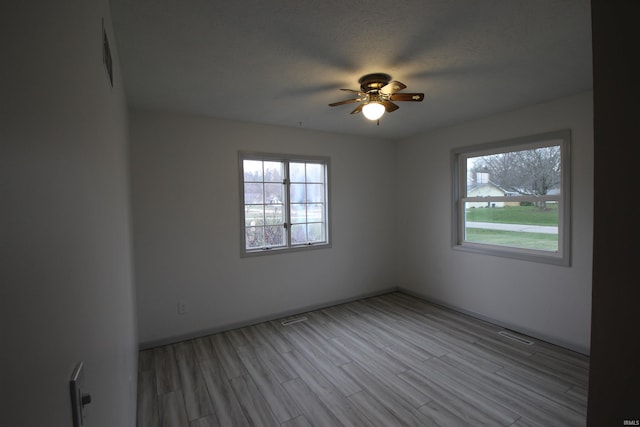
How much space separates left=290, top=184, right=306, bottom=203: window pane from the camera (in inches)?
158

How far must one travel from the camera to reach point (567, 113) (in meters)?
2.97

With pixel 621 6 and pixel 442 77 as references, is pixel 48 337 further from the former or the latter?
pixel 442 77

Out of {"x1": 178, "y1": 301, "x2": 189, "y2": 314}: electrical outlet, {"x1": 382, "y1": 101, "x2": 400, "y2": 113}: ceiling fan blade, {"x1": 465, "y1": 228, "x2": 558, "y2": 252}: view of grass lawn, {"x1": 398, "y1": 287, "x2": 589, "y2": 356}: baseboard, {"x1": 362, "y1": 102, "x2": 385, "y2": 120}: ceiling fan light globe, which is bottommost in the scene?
{"x1": 398, "y1": 287, "x2": 589, "y2": 356}: baseboard

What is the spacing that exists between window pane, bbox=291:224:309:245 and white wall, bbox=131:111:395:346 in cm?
19

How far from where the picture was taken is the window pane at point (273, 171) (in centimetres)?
384

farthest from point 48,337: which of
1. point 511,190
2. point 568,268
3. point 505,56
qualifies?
point 511,190

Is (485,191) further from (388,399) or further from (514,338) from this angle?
(388,399)

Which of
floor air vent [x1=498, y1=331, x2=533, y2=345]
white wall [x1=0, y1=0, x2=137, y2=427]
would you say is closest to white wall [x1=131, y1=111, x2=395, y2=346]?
floor air vent [x1=498, y1=331, x2=533, y2=345]

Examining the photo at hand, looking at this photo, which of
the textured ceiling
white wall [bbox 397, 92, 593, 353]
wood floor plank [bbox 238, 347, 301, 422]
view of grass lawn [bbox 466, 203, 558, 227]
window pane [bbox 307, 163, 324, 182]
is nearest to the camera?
the textured ceiling

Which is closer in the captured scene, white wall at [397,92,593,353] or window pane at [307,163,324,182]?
white wall at [397,92,593,353]

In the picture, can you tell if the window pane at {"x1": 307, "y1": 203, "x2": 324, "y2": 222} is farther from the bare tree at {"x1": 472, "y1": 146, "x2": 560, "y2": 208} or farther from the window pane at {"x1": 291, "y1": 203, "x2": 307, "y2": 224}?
the bare tree at {"x1": 472, "y1": 146, "x2": 560, "y2": 208}

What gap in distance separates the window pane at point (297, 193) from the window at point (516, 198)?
6.77 feet

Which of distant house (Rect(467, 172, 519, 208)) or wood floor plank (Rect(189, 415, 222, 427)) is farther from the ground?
distant house (Rect(467, 172, 519, 208))

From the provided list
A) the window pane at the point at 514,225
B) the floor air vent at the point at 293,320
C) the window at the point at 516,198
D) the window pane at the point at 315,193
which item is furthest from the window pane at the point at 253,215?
the window pane at the point at 514,225
